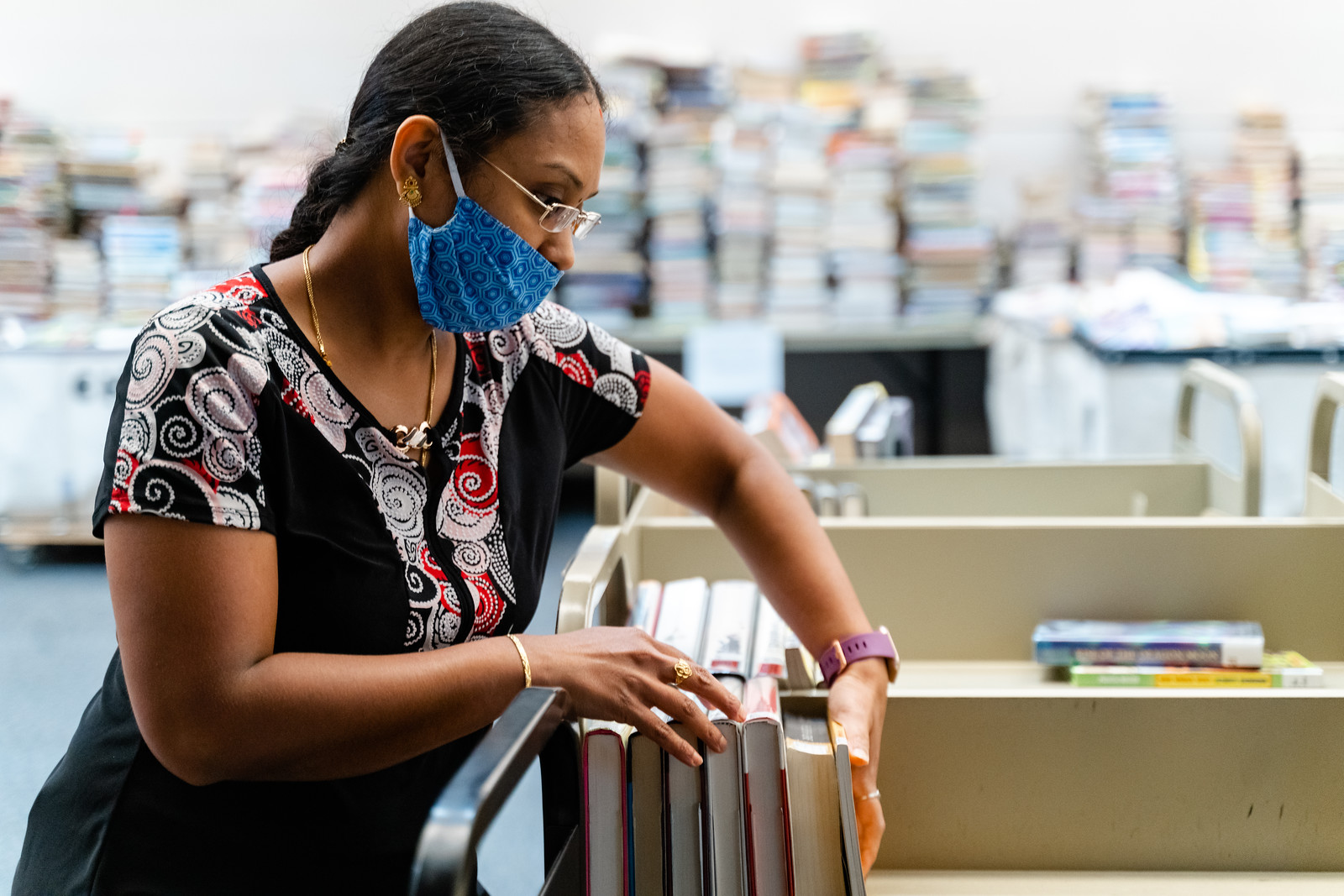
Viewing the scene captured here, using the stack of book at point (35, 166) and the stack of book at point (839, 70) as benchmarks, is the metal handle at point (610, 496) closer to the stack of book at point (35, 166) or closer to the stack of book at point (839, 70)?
the stack of book at point (839, 70)

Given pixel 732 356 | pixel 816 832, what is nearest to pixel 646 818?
pixel 816 832

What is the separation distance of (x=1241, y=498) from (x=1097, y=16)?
12.0ft

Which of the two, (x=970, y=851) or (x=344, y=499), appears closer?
(x=344, y=499)

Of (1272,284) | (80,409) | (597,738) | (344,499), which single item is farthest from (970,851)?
Answer: (1272,284)

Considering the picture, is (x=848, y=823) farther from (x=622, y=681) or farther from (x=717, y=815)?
(x=622, y=681)

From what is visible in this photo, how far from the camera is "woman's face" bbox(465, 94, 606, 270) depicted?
3.42ft

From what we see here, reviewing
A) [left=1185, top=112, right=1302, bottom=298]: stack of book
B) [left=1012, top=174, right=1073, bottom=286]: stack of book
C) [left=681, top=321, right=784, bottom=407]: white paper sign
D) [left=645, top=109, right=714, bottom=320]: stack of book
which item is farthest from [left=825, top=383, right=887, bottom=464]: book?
[left=1185, top=112, right=1302, bottom=298]: stack of book

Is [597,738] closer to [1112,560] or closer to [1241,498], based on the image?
[1112,560]

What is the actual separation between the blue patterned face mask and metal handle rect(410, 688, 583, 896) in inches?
15.6

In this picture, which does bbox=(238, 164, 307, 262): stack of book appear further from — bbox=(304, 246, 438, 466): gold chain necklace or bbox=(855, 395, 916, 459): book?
bbox=(304, 246, 438, 466): gold chain necklace

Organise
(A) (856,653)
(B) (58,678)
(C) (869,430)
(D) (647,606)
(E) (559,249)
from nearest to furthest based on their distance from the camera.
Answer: (E) (559,249)
(A) (856,653)
(D) (647,606)
(C) (869,430)
(B) (58,678)

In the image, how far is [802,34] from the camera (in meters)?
5.05

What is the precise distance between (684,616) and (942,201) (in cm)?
379

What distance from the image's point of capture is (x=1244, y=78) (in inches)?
199
